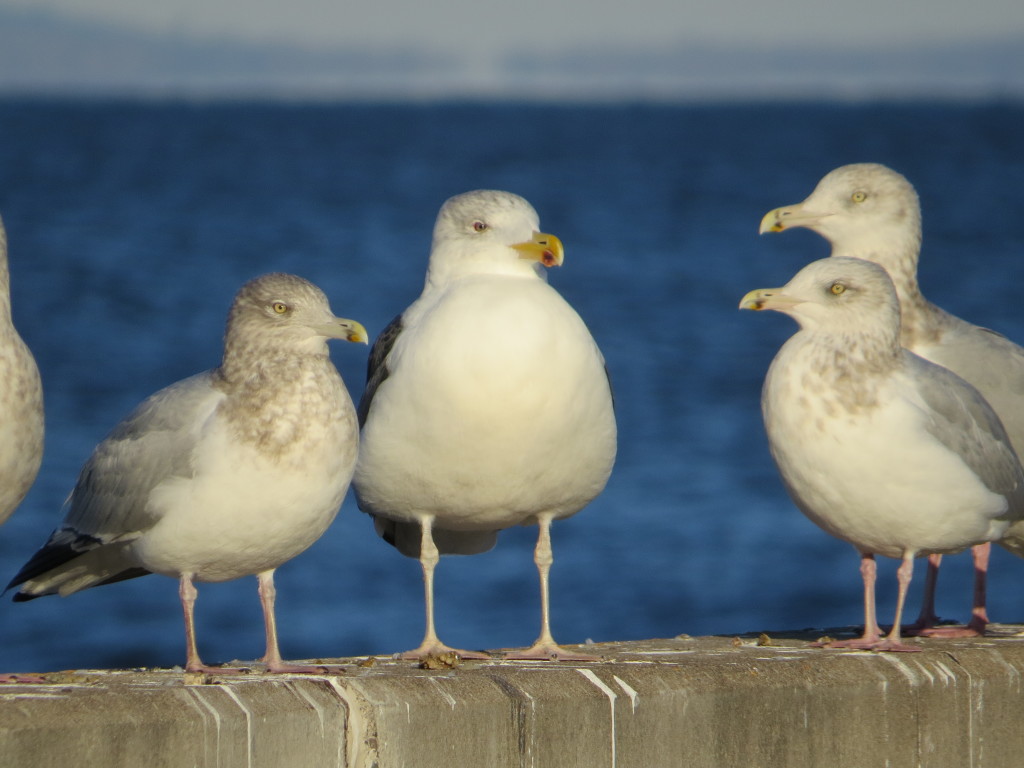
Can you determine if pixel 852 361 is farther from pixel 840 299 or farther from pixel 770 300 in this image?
pixel 770 300

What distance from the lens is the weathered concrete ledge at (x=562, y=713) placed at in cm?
483

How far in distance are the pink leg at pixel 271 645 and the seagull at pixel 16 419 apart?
3.07 feet

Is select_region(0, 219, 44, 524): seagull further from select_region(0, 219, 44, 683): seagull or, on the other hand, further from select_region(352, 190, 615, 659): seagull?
select_region(352, 190, 615, 659): seagull

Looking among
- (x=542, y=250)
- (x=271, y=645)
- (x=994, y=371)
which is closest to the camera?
(x=271, y=645)

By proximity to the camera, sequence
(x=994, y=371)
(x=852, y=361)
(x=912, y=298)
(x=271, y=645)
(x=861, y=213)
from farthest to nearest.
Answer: (x=861, y=213) → (x=912, y=298) → (x=994, y=371) → (x=852, y=361) → (x=271, y=645)

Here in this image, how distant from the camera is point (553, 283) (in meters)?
37.7

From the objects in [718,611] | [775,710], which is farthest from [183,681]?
[718,611]

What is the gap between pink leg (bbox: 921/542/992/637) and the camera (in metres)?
7.12

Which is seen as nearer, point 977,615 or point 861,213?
point 977,615

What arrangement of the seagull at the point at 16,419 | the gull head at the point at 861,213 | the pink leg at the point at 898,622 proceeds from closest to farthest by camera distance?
the seagull at the point at 16,419 < the pink leg at the point at 898,622 < the gull head at the point at 861,213

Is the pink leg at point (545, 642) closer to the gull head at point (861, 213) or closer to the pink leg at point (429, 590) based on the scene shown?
the pink leg at point (429, 590)

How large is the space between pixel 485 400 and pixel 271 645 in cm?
118

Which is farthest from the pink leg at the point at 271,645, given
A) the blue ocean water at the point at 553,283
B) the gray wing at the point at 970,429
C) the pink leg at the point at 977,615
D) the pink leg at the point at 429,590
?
the blue ocean water at the point at 553,283

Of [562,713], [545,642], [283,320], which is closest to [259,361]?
[283,320]
